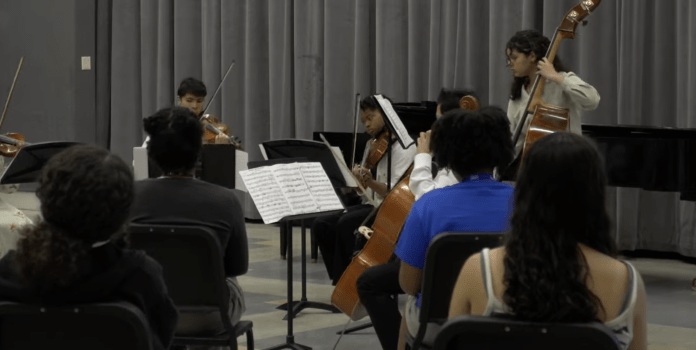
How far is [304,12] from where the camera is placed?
770 centimetres

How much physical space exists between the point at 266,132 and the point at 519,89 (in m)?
3.58

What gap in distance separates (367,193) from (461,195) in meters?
2.39

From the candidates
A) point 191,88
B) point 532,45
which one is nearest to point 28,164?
point 191,88

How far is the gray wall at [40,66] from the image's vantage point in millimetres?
9547

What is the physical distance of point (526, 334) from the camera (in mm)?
1570

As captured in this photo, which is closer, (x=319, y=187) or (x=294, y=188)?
(x=294, y=188)

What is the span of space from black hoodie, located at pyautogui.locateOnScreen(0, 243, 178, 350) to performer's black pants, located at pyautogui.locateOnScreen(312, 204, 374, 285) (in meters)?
3.03

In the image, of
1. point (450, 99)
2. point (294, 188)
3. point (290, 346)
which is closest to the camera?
point (294, 188)

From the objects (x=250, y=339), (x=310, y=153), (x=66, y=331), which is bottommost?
(x=250, y=339)

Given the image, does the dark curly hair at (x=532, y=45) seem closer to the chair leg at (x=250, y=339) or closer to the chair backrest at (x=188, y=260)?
the chair leg at (x=250, y=339)

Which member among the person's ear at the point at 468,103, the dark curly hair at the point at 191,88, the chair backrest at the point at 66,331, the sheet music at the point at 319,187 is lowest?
the chair backrest at the point at 66,331

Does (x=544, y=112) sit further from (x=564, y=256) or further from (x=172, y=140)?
(x=564, y=256)

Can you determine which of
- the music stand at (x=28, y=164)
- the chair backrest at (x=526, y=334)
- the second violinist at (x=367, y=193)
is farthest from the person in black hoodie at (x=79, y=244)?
the second violinist at (x=367, y=193)

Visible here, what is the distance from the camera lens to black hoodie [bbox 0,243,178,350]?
1.79 m
